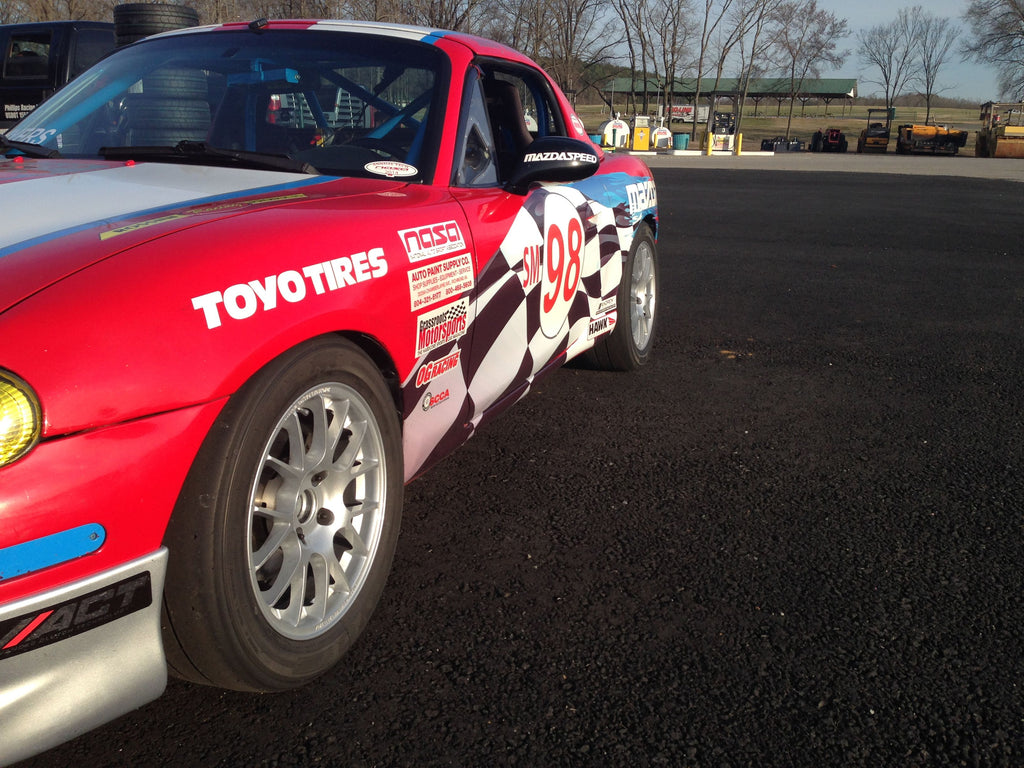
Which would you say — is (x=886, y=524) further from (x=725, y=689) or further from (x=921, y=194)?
(x=921, y=194)

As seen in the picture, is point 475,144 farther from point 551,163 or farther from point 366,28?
point 366,28

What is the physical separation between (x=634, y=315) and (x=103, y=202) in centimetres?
294

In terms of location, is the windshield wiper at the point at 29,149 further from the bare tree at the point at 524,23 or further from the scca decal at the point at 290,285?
the bare tree at the point at 524,23

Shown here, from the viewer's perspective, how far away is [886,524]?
2.98 meters

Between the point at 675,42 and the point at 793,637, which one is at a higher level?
the point at 675,42

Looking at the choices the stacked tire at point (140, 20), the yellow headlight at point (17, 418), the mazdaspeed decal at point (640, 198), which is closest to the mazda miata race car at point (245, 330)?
the yellow headlight at point (17, 418)

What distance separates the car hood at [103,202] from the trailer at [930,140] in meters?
42.7

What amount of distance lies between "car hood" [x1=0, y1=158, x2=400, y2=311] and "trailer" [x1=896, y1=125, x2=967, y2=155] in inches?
1682

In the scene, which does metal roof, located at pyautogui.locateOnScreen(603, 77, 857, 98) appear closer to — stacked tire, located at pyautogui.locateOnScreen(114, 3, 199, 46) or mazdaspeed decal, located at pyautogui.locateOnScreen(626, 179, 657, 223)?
stacked tire, located at pyautogui.locateOnScreen(114, 3, 199, 46)

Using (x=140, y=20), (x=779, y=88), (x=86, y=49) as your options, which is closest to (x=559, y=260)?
(x=140, y=20)

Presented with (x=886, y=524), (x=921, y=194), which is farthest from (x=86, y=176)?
(x=921, y=194)

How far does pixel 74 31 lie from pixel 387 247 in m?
9.39

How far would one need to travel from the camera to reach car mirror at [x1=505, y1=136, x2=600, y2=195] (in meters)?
2.95

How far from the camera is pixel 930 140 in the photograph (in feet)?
131
